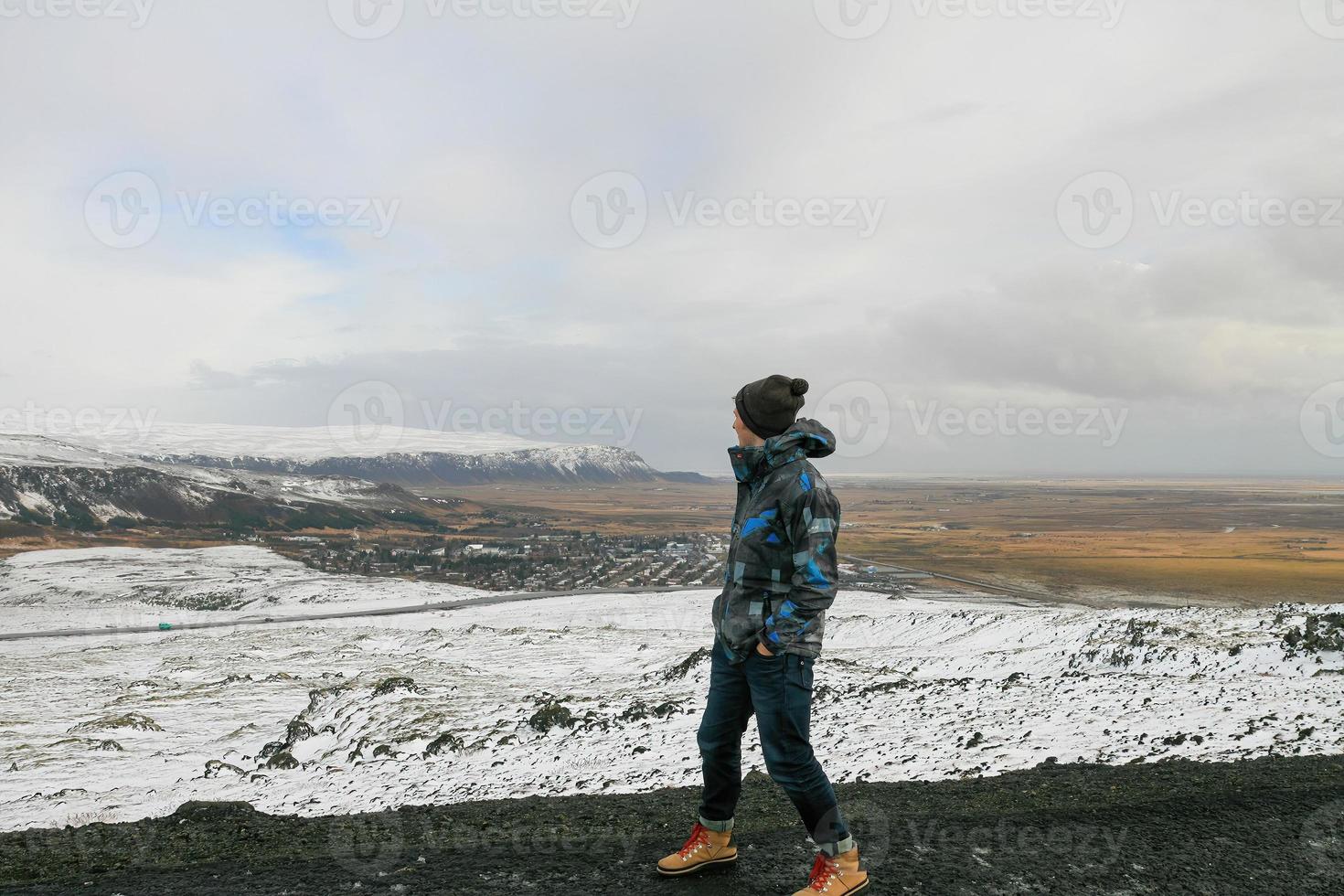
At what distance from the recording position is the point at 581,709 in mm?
17328

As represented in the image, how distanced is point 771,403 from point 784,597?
109 cm

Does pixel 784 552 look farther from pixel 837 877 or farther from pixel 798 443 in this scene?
pixel 837 877

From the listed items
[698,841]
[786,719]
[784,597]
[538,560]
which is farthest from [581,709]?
[538,560]

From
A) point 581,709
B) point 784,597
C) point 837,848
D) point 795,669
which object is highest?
point 784,597

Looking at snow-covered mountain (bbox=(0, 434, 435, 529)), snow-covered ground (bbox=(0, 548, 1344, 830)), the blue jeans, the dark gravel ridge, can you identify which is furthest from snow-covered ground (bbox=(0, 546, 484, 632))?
the blue jeans

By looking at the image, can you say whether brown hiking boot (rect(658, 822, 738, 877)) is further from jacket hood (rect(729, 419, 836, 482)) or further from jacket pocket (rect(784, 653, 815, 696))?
jacket hood (rect(729, 419, 836, 482))

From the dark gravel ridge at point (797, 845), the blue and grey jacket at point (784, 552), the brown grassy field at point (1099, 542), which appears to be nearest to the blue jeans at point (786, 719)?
the blue and grey jacket at point (784, 552)

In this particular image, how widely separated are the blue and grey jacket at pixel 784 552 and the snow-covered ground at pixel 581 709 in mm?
5721

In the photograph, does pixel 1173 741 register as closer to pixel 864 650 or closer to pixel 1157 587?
pixel 864 650

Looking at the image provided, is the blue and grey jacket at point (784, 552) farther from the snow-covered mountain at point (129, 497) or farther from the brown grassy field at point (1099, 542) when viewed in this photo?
the snow-covered mountain at point (129, 497)

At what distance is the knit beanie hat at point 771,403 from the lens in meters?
4.14

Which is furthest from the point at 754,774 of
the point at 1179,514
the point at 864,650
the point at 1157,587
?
Answer: the point at 1179,514

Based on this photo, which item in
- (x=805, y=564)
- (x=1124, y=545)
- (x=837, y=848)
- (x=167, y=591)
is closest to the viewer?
(x=805, y=564)

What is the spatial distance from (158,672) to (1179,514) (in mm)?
182386
